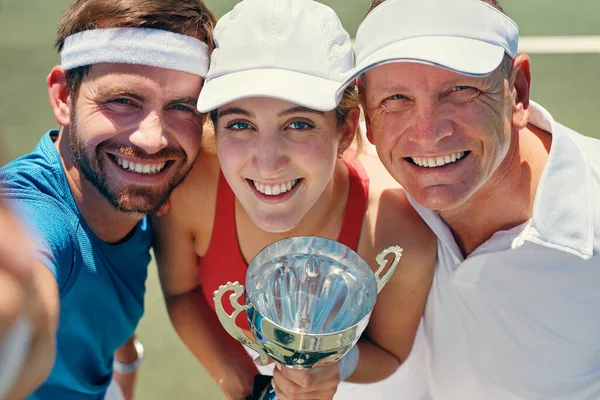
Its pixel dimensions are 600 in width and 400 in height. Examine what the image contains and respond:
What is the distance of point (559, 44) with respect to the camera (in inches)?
247

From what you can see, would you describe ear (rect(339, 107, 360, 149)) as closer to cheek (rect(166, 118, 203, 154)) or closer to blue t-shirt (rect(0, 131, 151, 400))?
cheek (rect(166, 118, 203, 154))

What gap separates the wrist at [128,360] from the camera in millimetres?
3326

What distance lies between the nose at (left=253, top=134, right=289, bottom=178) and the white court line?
4.67m

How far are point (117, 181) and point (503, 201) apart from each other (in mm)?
1357

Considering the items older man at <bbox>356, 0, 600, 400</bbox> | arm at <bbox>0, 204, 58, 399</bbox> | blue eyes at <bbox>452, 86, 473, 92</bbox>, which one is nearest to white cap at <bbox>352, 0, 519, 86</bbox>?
older man at <bbox>356, 0, 600, 400</bbox>

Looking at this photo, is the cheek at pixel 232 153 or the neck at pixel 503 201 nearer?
the cheek at pixel 232 153

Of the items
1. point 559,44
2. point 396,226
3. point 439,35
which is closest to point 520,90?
point 439,35

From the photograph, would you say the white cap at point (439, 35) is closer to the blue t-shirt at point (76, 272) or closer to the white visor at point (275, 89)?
the white visor at point (275, 89)

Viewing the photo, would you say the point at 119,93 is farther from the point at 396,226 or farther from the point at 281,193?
the point at 396,226

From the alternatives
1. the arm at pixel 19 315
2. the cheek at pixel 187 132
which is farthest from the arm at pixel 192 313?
the arm at pixel 19 315

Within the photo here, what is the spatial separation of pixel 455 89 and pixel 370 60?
300mm

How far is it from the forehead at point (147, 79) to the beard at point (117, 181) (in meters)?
0.19

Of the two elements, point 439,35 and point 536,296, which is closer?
point 439,35

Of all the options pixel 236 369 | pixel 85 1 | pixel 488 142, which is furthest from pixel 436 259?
pixel 85 1
